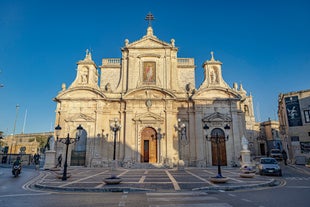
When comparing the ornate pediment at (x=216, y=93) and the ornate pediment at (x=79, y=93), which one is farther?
the ornate pediment at (x=216, y=93)

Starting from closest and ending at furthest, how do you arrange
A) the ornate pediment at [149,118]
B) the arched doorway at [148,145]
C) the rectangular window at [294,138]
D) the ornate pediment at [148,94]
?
the arched doorway at [148,145], the ornate pediment at [149,118], the ornate pediment at [148,94], the rectangular window at [294,138]

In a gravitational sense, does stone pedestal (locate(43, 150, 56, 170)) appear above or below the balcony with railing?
below

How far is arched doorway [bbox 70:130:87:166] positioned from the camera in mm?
24719

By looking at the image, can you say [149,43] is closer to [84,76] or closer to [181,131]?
[84,76]

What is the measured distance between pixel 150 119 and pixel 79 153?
9042mm

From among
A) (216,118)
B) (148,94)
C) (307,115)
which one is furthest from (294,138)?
(148,94)

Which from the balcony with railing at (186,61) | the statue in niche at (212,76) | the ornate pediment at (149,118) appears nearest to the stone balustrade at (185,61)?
the balcony with railing at (186,61)

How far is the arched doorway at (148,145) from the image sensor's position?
25.0 meters

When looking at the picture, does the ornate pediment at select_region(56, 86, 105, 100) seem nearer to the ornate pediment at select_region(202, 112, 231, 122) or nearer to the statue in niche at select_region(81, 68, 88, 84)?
the statue in niche at select_region(81, 68, 88, 84)

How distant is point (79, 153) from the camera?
2498 centimetres

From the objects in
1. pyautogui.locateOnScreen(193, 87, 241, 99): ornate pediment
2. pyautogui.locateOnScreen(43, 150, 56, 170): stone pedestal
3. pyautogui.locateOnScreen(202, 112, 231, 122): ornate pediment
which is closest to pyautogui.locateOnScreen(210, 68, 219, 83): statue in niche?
pyautogui.locateOnScreen(193, 87, 241, 99): ornate pediment

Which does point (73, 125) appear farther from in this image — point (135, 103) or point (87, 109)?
point (135, 103)

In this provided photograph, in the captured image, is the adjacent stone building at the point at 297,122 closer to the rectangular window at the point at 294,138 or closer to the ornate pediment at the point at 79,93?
the rectangular window at the point at 294,138

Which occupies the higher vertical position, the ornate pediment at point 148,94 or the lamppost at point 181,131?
the ornate pediment at point 148,94
